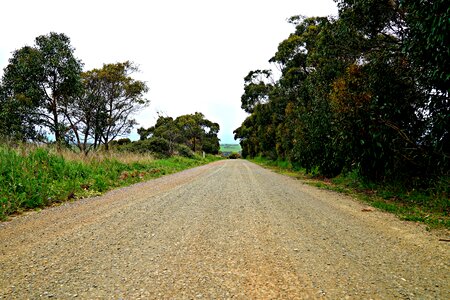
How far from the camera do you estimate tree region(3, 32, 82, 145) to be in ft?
54.7

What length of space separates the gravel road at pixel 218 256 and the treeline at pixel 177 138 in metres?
23.3

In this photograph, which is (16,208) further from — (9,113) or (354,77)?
(9,113)

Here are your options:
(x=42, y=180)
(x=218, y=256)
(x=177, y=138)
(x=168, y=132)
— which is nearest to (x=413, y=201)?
(x=218, y=256)

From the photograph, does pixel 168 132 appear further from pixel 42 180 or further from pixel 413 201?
pixel 413 201

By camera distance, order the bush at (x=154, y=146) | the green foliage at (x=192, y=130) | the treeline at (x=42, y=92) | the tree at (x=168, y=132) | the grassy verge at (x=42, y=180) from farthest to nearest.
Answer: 1. the green foliage at (x=192, y=130)
2. the tree at (x=168, y=132)
3. the bush at (x=154, y=146)
4. the treeline at (x=42, y=92)
5. the grassy verge at (x=42, y=180)

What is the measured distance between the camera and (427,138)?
6.75 metres

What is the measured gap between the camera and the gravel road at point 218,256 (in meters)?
2.17

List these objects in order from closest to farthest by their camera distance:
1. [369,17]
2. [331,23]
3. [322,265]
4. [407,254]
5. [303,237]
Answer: [322,265]
[407,254]
[303,237]
[369,17]
[331,23]

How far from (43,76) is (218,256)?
754 inches

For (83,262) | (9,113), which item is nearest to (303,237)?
(83,262)

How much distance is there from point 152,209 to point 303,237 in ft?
9.82

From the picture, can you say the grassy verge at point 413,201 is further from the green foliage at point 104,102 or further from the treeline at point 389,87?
the green foliage at point 104,102

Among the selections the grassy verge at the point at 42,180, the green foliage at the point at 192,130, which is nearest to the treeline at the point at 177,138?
the green foliage at the point at 192,130

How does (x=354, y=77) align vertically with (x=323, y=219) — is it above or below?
above
